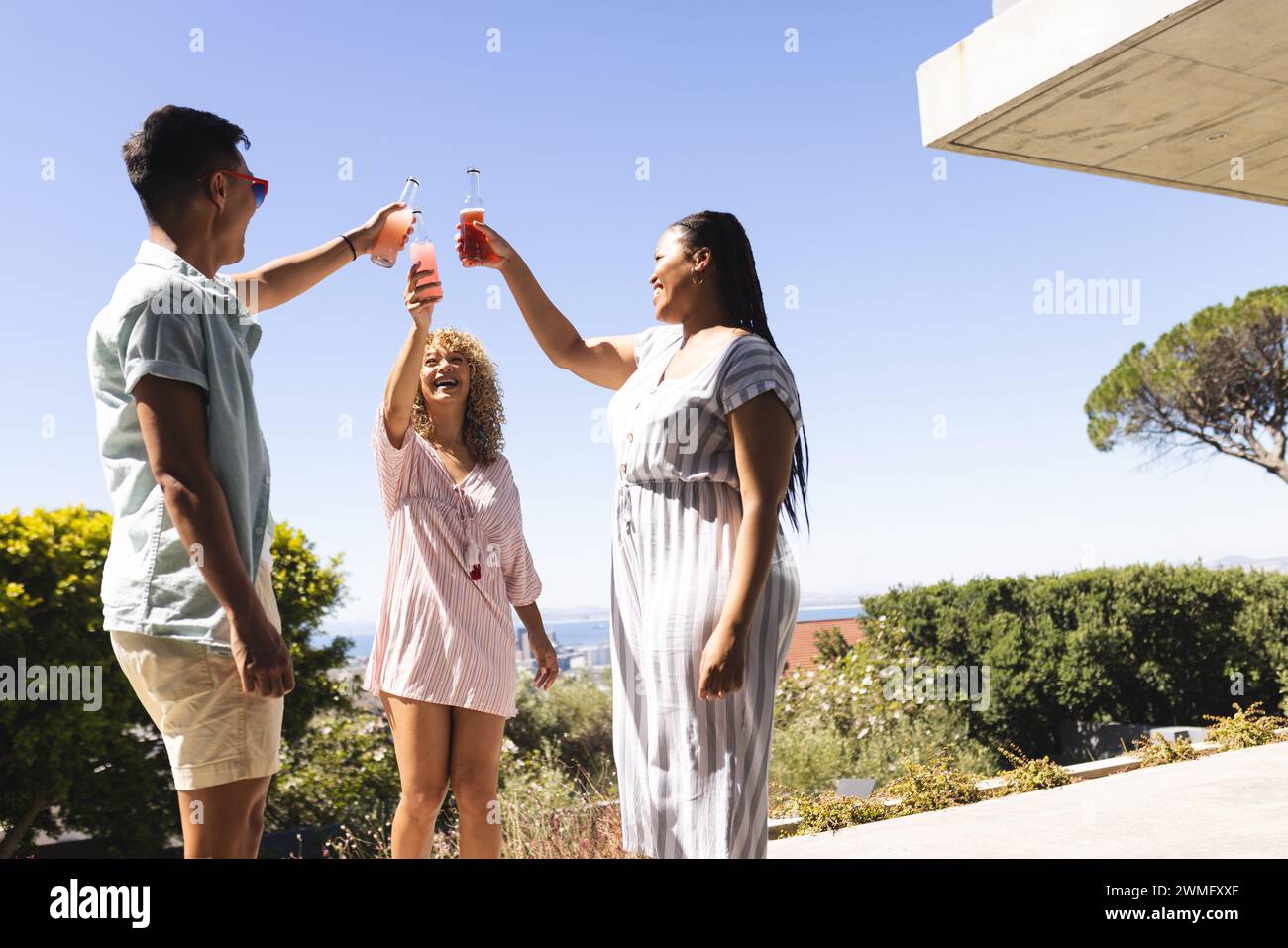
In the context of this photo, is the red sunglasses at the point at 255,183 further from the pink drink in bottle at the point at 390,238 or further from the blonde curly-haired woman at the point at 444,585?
the blonde curly-haired woman at the point at 444,585

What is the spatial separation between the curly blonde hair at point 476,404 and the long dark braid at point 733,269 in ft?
4.00

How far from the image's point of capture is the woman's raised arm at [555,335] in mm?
3045

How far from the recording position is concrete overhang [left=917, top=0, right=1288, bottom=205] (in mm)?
4496

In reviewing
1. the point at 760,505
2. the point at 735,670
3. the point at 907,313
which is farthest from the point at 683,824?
the point at 907,313

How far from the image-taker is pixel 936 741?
317 inches

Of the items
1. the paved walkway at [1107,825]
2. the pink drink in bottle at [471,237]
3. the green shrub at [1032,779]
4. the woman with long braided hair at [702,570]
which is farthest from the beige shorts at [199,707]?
the green shrub at [1032,779]

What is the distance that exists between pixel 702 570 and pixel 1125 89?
3.81m

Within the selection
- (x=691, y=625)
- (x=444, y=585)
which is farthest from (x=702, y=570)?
(x=444, y=585)

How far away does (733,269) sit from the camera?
8.86 ft

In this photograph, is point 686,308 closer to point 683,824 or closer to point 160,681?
point 683,824

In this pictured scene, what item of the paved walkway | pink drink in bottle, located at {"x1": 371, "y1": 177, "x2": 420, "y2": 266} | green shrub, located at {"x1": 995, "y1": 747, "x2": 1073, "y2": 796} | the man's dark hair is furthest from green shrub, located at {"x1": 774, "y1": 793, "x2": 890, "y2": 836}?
the man's dark hair

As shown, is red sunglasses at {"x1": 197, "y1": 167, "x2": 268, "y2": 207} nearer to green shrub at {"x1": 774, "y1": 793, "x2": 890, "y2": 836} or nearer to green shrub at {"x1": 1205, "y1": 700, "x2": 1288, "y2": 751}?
green shrub at {"x1": 774, "y1": 793, "x2": 890, "y2": 836}

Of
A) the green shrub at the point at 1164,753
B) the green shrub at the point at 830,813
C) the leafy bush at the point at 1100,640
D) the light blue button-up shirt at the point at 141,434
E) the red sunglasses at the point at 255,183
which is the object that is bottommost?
the green shrub at the point at 1164,753

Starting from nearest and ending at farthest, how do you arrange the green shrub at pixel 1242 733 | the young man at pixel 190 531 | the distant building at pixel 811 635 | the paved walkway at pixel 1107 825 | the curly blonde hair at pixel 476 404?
the young man at pixel 190 531 < the curly blonde hair at pixel 476 404 < the paved walkway at pixel 1107 825 < the green shrub at pixel 1242 733 < the distant building at pixel 811 635
